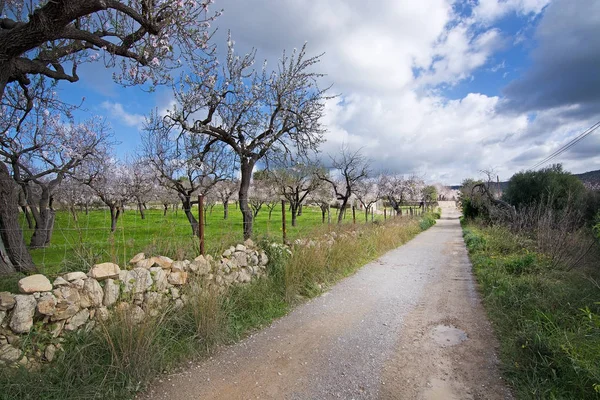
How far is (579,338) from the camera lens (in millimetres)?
3418

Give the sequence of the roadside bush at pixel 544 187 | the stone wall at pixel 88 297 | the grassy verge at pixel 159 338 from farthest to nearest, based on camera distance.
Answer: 1. the roadside bush at pixel 544 187
2. the stone wall at pixel 88 297
3. the grassy verge at pixel 159 338

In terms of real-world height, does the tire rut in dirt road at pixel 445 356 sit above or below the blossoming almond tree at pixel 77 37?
below

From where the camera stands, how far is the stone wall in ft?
10.0

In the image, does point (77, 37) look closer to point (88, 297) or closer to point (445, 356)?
point (88, 297)

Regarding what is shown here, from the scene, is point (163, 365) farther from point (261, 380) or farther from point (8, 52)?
point (8, 52)

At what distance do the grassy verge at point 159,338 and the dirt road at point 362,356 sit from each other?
0.25m

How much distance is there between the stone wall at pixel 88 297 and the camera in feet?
10.0

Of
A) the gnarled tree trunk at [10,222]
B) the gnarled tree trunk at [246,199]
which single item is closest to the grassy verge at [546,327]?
the gnarled tree trunk at [246,199]

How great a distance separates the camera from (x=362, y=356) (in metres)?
3.80

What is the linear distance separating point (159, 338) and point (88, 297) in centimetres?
100

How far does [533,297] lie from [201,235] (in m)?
5.83

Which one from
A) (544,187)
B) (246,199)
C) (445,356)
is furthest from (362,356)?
(544,187)

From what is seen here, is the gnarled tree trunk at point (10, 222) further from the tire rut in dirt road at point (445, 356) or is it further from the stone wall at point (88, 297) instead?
the tire rut in dirt road at point (445, 356)

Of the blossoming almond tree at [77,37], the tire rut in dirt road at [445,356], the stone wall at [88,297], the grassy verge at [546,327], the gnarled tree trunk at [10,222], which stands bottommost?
the tire rut in dirt road at [445,356]
